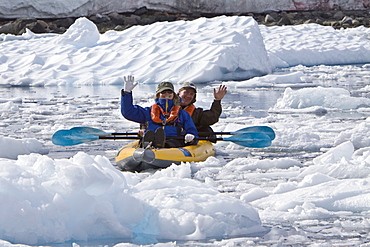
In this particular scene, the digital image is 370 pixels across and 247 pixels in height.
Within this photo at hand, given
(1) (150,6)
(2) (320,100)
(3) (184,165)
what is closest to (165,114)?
(3) (184,165)

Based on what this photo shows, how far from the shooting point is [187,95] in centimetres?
611

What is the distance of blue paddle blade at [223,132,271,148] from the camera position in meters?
6.02

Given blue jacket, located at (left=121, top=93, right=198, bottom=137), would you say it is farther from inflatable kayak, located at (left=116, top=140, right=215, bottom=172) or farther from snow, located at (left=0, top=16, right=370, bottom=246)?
snow, located at (left=0, top=16, right=370, bottom=246)

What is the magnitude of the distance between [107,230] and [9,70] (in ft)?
41.2

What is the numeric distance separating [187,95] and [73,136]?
1.04 meters

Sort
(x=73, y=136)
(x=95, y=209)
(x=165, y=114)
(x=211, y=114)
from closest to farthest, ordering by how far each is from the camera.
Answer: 1. (x=95, y=209)
2. (x=165, y=114)
3. (x=73, y=136)
4. (x=211, y=114)

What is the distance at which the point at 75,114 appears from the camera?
922 cm

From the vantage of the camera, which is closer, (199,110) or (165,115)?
(165,115)

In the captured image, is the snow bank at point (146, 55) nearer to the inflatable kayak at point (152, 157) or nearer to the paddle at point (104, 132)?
the paddle at point (104, 132)

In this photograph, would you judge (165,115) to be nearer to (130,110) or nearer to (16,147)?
(130,110)

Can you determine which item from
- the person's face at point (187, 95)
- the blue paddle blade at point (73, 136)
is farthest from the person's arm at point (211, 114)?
the blue paddle blade at point (73, 136)

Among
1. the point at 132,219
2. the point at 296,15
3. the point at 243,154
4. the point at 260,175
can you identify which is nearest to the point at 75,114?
the point at 243,154

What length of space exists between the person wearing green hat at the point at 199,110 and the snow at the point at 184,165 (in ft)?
1.06

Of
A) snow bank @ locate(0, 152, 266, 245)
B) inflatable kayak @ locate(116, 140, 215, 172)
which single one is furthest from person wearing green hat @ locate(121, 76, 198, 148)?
snow bank @ locate(0, 152, 266, 245)
